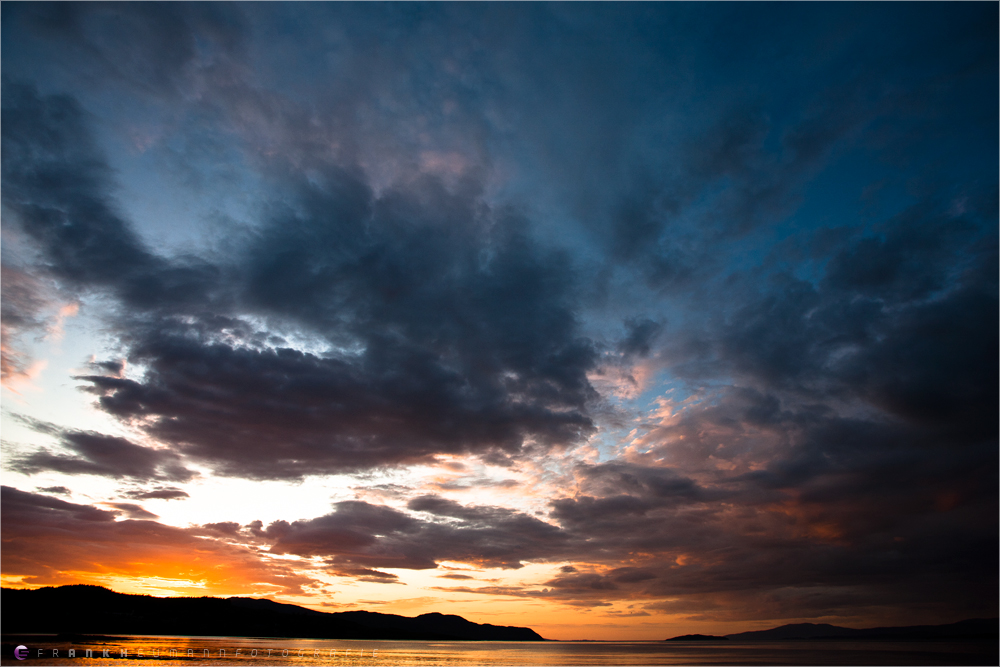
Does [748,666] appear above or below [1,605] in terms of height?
below

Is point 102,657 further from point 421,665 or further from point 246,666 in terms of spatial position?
point 421,665

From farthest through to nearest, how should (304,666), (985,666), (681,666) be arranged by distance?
(681,666)
(985,666)
(304,666)

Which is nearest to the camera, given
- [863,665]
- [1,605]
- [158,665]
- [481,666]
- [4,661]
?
[4,661]

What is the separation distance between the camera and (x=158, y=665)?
89062 mm

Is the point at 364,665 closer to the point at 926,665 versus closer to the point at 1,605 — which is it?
the point at 926,665

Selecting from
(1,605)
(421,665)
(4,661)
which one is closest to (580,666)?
(421,665)

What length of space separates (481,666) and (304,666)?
4495 centimetres

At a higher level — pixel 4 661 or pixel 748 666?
pixel 4 661

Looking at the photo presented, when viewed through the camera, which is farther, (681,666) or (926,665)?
(681,666)

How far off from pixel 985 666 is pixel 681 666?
77176 mm

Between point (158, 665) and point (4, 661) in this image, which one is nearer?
point (4, 661)

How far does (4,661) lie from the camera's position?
255ft

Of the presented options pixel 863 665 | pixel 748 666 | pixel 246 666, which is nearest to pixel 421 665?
pixel 246 666

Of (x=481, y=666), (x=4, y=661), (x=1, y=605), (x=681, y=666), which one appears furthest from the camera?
(x=1, y=605)
